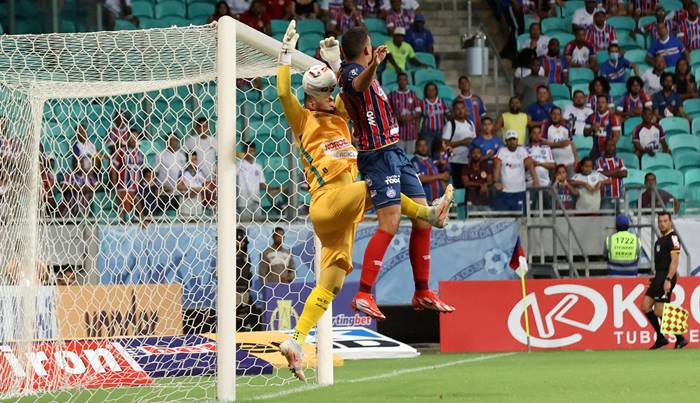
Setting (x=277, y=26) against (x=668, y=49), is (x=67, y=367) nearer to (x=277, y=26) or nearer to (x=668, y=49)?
(x=277, y=26)

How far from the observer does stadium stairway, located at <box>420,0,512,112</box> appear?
24.0m

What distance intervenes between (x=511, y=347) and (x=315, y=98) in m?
9.31

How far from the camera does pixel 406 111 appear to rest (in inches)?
808

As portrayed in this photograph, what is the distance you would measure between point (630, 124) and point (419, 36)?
406 centimetres

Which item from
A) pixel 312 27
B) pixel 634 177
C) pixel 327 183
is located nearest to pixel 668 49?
pixel 634 177

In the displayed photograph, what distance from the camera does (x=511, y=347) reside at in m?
17.7

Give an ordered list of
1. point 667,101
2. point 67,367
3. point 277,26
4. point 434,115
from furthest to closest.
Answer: point 667,101 → point 277,26 → point 434,115 → point 67,367

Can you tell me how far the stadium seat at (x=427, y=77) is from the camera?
73.5 ft

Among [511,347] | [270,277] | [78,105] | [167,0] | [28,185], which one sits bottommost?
[511,347]

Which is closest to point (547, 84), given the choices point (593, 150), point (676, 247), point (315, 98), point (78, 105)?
point (593, 150)

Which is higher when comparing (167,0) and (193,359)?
(167,0)

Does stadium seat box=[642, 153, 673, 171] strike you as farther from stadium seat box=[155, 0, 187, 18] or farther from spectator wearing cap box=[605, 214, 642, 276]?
stadium seat box=[155, 0, 187, 18]

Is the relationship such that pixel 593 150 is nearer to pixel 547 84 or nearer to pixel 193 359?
pixel 547 84

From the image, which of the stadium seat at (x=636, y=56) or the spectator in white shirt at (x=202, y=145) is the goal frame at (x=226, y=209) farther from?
the stadium seat at (x=636, y=56)
